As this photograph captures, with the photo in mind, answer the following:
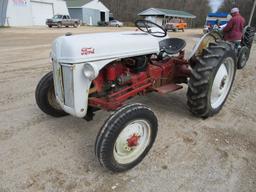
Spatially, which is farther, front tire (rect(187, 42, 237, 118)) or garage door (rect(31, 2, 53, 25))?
garage door (rect(31, 2, 53, 25))

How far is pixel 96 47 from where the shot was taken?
2.37 m

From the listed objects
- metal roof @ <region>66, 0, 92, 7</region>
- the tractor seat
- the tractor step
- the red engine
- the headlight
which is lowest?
the tractor step

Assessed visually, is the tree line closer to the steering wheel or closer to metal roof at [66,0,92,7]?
metal roof at [66,0,92,7]

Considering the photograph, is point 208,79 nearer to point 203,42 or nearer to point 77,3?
point 203,42

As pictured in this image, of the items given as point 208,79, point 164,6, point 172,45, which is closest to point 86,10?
point 164,6

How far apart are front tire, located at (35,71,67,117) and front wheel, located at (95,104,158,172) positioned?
136 cm

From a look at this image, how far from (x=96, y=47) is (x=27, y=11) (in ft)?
98.7

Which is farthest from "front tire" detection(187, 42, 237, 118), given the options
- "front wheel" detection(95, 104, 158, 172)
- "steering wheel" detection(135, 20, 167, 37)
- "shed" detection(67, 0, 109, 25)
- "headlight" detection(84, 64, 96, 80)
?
"shed" detection(67, 0, 109, 25)

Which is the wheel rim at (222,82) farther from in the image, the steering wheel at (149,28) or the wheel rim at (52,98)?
the wheel rim at (52,98)

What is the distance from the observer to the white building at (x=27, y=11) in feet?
82.8

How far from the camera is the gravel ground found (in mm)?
2258

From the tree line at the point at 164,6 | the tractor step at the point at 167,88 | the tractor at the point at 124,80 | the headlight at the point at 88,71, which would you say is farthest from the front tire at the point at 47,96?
the tree line at the point at 164,6

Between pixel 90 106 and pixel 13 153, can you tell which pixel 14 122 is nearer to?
pixel 13 153

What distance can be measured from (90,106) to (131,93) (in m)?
0.56
